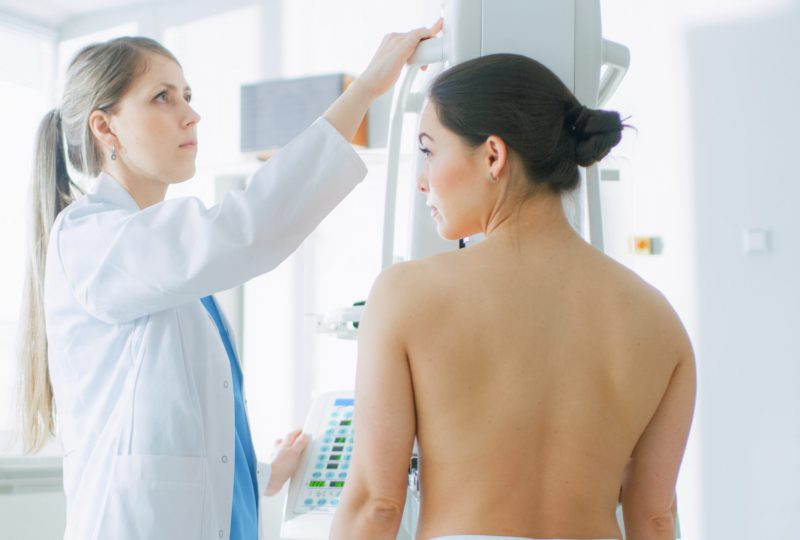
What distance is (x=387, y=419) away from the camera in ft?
3.26

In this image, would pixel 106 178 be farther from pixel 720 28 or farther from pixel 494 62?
pixel 720 28

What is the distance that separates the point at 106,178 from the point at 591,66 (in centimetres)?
86

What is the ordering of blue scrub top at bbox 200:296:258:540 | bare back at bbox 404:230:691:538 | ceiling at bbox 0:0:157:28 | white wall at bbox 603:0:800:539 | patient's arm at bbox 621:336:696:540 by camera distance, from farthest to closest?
ceiling at bbox 0:0:157:28, white wall at bbox 603:0:800:539, blue scrub top at bbox 200:296:258:540, patient's arm at bbox 621:336:696:540, bare back at bbox 404:230:691:538

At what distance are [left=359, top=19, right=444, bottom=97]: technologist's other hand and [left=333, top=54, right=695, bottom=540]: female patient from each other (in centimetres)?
24

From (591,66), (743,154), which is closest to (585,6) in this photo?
(591,66)

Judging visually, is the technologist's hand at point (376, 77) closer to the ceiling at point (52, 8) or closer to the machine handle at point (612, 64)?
the machine handle at point (612, 64)

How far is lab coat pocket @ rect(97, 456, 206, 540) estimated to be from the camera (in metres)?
1.29

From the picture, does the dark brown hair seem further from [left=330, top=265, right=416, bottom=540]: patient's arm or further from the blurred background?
the blurred background

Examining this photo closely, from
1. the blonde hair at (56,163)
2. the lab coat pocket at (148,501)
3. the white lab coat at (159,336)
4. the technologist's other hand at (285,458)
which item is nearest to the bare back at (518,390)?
the white lab coat at (159,336)

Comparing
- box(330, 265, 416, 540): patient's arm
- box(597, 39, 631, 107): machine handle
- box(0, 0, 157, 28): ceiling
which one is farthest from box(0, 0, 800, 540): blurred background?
box(330, 265, 416, 540): patient's arm

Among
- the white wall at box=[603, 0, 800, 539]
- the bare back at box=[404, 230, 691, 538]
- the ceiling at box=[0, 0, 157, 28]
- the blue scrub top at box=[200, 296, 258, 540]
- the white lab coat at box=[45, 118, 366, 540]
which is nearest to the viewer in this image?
the bare back at box=[404, 230, 691, 538]

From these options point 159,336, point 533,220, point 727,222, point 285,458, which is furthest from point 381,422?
point 727,222

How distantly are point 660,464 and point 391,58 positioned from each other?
0.73 m

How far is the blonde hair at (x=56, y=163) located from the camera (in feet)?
4.97
